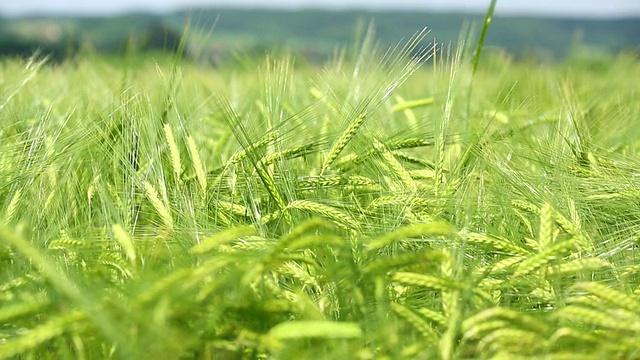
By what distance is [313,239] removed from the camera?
72 cm

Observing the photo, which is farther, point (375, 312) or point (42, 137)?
point (42, 137)

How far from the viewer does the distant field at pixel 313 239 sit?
0.69 m

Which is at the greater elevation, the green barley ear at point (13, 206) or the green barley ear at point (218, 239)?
the green barley ear at point (218, 239)

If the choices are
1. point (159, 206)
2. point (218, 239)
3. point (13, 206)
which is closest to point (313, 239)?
point (218, 239)

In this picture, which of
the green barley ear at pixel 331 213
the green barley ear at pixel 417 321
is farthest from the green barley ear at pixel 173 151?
the green barley ear at pixel 417 321

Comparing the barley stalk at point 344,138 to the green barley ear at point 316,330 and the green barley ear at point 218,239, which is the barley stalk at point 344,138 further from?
the green barley ear at point 316,330

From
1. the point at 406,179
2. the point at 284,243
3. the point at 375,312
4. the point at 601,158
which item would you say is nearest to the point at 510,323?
the point at 375,312

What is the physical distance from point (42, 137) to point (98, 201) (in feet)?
0.58

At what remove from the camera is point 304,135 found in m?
1.33

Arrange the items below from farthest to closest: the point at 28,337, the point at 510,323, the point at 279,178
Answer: the point at 279,178
the point at 510,323
the point at 28,337

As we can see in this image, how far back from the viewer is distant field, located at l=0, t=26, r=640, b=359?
0.69 m

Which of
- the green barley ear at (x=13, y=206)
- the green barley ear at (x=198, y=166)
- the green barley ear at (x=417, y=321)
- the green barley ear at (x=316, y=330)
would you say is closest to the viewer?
the green barley ear at (x=316, y=330)

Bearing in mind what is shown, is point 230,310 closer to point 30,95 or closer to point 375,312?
point 375,312

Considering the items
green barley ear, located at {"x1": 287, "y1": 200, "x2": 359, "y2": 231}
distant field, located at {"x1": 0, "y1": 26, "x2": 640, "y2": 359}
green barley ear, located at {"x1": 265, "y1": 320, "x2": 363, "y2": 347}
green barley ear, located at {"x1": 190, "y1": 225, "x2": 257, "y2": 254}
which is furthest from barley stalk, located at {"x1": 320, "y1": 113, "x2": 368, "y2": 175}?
green barley ear, located at {"x1": 265, "y1": 320, "x2": 363, "y2": 347}
